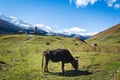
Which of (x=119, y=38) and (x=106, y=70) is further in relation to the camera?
(x=119, y=38)

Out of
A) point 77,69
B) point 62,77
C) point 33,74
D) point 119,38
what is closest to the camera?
point 62,77

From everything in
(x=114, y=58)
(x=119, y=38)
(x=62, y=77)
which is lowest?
(x=62, y=77)

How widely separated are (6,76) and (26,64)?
7805 mm

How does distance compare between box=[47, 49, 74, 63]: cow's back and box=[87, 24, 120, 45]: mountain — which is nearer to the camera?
box=[47, 49, 74, 63]: cow's back

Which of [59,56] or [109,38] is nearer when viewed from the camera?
[59,56]

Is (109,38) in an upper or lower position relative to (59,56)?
upper

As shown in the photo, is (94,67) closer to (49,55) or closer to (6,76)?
(49,55)

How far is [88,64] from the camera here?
33375mm

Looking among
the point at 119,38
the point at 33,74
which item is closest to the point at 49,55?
the point at 33,74

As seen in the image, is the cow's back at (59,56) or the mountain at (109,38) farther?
the mountain at (109,38)

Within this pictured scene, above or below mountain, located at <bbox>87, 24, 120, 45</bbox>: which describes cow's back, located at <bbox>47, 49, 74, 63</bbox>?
below

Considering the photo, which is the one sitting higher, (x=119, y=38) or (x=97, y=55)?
(x=119, y=38)

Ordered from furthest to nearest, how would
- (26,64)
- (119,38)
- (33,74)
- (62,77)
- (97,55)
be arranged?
1. (119,38)
2. (97,55)
3. (26,64)
4. (33,74)
5. (62,77)

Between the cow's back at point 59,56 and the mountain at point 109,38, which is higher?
the mountain at point 109,38
